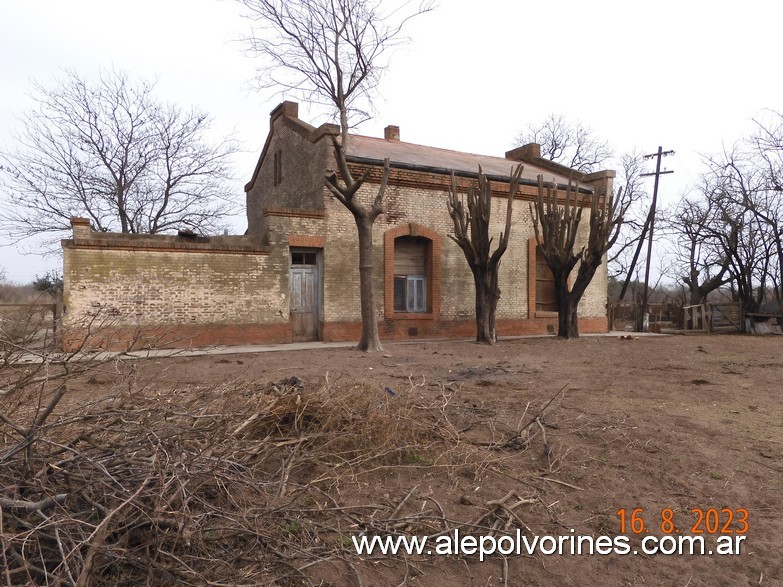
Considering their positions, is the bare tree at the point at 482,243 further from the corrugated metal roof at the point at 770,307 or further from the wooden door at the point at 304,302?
the corrugated metal roof at the point at 770,307

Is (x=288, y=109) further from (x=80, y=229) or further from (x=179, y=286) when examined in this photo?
(x=80, y=229)

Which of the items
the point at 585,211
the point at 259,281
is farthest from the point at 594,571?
the point at 585,211

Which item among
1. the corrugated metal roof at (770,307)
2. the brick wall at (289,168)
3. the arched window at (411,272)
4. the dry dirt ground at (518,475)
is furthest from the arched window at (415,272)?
the corrugated metal roof at (770,307)

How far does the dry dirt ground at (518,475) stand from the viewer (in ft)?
10.3

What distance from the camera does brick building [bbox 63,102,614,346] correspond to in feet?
41.7

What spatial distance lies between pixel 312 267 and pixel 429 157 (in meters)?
6.71

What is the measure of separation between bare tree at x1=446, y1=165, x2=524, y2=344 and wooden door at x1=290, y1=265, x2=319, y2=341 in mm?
4386

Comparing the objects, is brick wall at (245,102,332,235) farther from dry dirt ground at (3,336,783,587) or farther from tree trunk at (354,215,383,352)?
dry dirt ground at (3,336,783,587)

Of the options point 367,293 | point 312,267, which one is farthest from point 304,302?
point 367,293

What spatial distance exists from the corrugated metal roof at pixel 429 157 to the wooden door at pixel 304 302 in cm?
381

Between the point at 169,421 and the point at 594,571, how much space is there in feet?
8.93

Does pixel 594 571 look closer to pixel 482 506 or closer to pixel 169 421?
pixel 482 506

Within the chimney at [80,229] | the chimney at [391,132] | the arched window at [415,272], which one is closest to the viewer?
the chimney at [80,229]

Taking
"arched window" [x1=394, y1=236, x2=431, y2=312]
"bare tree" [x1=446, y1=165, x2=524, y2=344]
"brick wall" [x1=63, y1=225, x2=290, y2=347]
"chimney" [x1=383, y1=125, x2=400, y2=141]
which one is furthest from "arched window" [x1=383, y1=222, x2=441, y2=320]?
"chimney" [x1=383, y1=125, x2=400, y2=141]
